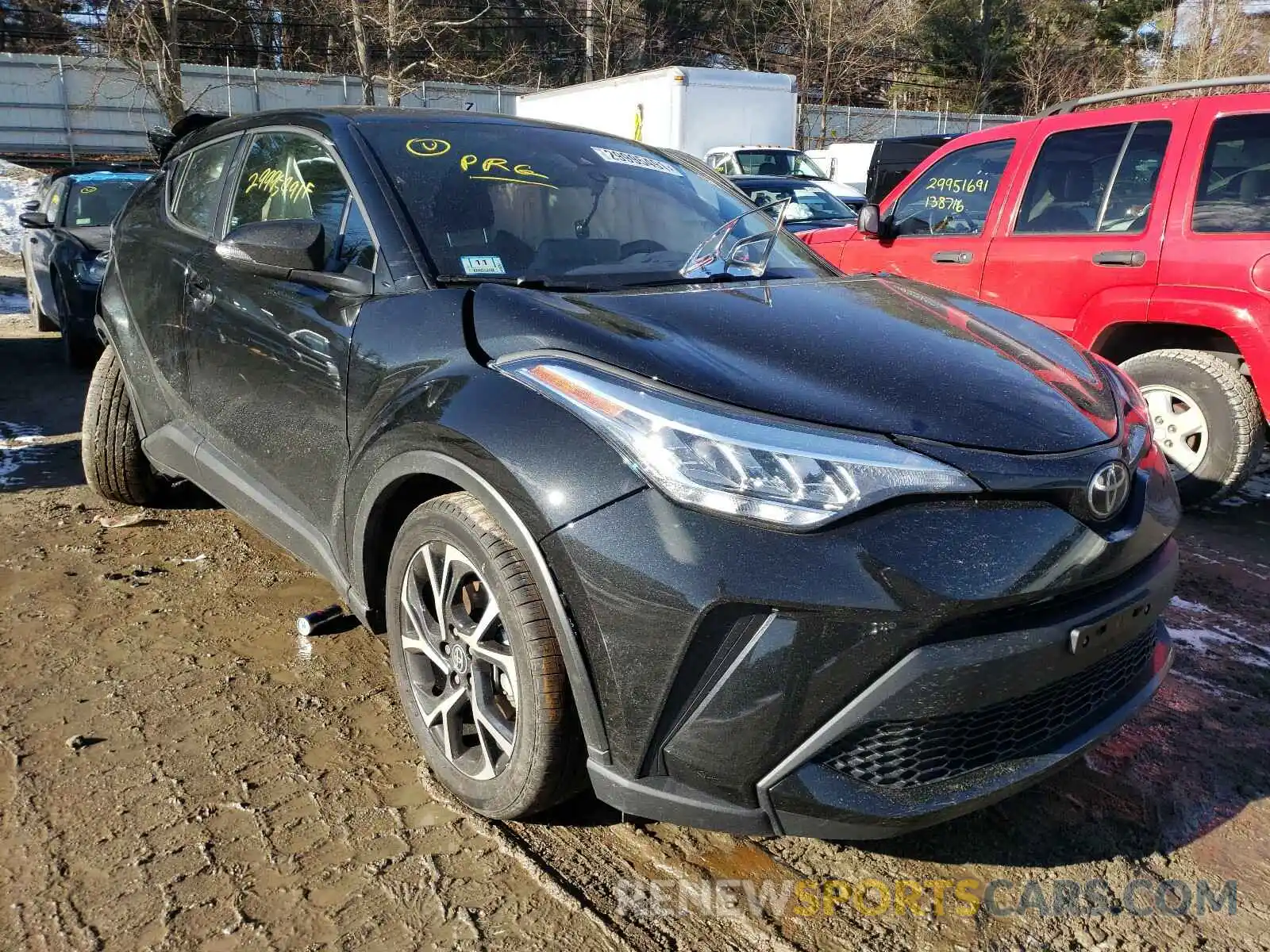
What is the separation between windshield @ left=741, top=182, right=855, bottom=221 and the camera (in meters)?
11.7

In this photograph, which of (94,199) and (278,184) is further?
(94,199)

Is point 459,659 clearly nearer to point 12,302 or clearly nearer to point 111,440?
point 111,440

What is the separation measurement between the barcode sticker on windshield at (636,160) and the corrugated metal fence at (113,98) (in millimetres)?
20137

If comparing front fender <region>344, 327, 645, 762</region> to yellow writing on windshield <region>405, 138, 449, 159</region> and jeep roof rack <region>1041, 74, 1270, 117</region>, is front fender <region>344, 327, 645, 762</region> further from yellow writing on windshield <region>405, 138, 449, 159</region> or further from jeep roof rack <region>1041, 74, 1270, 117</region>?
jeep roof rack <region>1041, 74, 1270, 117</region>

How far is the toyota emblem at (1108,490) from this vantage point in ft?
6.54

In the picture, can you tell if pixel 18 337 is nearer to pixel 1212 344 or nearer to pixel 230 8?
pixel 1212 344

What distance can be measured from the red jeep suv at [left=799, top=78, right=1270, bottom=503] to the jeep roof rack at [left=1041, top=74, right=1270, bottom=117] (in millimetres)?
19

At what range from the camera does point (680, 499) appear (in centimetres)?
182

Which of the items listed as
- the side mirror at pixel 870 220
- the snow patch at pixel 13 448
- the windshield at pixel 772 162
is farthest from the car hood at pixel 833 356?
the windshield at pixel 772 162

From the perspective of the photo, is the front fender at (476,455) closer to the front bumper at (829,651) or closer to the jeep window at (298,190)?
the front bumper at (829,651)

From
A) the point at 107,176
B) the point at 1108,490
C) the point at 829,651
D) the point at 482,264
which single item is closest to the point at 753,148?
the point at 107,176

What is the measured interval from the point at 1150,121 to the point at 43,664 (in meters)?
5.31

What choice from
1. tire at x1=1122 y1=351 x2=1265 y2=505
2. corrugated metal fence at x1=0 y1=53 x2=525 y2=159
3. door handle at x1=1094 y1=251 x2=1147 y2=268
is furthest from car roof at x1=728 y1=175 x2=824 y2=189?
corrugated metal fence at x1=0 y1=53 x2=525 y2=159

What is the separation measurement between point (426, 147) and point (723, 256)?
0.96m
